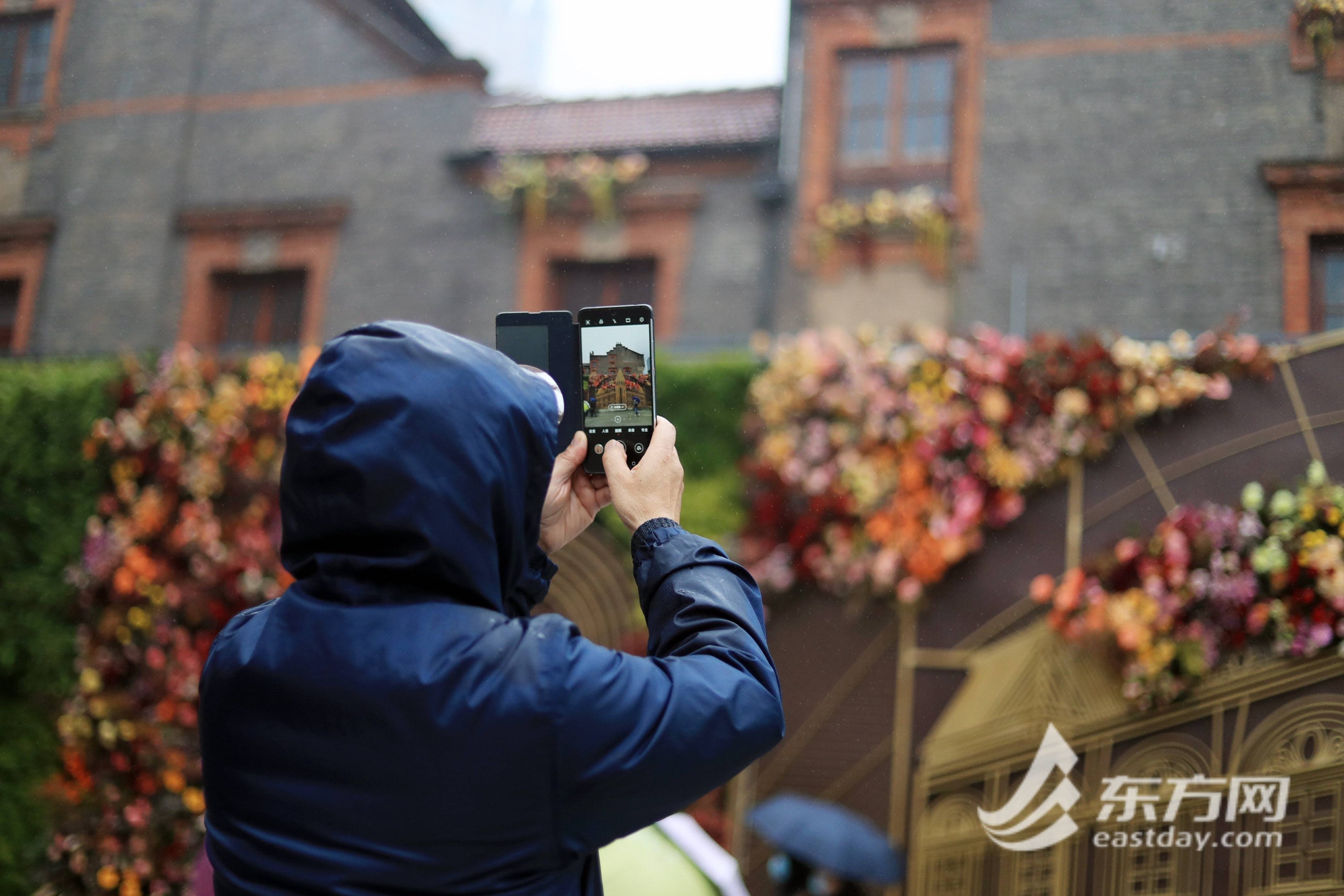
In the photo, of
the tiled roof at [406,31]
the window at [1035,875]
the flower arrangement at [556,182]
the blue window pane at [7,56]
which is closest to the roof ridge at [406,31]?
the tiled roof at [406,31]

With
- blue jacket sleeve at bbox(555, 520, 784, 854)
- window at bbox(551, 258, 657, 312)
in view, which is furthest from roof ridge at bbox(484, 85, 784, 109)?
blue jacket sleeve at bbox(555, 520, 784, 854)

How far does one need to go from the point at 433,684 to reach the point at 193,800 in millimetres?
2847

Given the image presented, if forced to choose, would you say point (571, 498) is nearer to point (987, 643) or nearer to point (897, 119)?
point (987, 643)

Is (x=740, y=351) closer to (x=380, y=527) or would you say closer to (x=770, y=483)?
(x=770, y=483)

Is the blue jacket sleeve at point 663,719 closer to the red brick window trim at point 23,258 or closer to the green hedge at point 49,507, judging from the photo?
the green hedge at point 49,507

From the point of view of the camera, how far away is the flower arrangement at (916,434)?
2.67 m

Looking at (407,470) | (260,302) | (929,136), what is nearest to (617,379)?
(407,470)

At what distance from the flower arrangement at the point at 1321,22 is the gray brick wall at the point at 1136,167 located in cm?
4

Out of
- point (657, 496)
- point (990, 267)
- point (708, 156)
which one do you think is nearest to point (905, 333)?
point (990, 267)

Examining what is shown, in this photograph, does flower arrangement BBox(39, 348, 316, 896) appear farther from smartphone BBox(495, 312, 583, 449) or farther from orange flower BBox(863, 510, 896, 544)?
smartphone BBox(495, 312, 583, 449)

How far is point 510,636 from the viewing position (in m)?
0.88

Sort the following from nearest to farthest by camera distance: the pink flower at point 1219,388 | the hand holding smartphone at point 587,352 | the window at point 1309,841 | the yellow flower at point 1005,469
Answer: the hand holding smartphone at point 587,352
the window at point 1309,841
the pink flower at point 1219,388
the yellow flower at point 1005,469

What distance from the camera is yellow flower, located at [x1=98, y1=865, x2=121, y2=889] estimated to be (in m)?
3.21

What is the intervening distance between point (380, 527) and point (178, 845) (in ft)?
9.60
